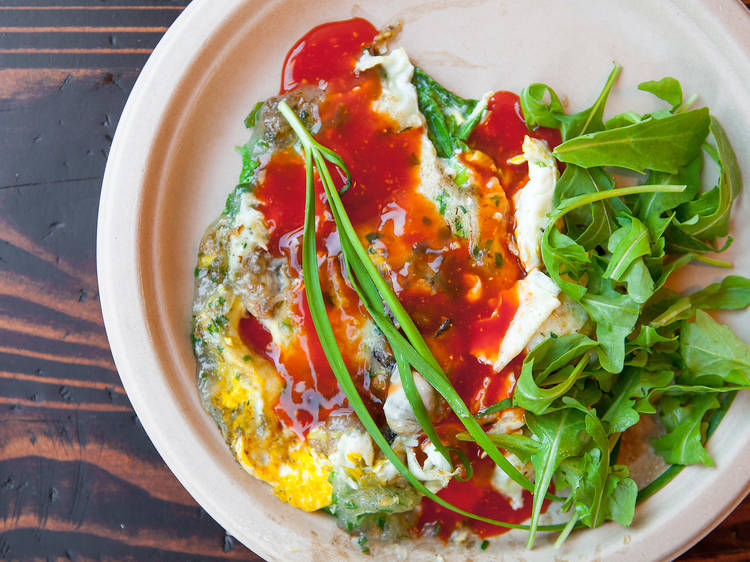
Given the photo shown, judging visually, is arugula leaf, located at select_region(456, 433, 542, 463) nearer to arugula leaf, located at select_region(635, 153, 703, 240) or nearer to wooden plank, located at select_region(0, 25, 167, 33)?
arugula leaf, located at select_region(635, 153, 703, 240)

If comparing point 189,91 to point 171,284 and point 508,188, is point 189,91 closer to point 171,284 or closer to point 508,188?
point 171,284

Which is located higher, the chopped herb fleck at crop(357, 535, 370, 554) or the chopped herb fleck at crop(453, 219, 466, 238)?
the chopped herb fleck at crop(453, 219, 466, 238)

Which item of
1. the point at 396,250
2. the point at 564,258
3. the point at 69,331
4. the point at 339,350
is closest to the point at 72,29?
the point at 69,331

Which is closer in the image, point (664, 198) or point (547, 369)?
point (547, 369)

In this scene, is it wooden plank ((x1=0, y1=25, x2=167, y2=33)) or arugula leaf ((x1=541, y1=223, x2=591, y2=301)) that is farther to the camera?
wooden plank ((x1=0, y1=25, x2=167, y2=33))

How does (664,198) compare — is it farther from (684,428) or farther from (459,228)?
(684,428)

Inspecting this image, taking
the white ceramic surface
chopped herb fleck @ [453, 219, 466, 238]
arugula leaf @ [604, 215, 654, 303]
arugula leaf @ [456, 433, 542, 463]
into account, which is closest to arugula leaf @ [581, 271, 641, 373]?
arugula leaf @ [604, 215, 654, 303]
